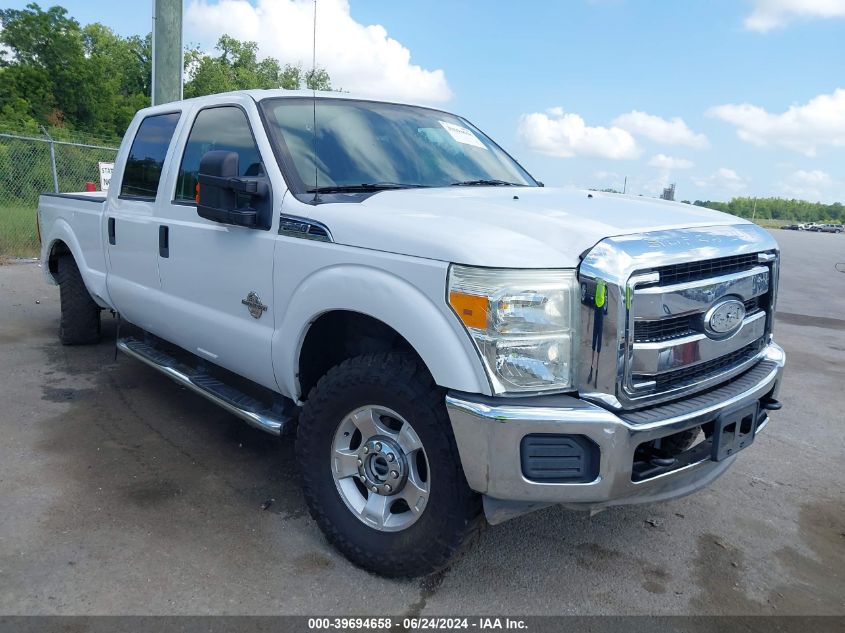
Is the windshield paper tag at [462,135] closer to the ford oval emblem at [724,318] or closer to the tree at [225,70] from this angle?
the ford oval emblem at [724,318]

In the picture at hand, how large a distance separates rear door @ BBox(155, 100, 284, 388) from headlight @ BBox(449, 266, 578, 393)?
1.24 meters

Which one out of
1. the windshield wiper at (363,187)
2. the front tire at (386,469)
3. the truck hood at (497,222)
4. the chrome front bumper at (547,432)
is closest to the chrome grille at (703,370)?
the chrome front bumper at (547,432)

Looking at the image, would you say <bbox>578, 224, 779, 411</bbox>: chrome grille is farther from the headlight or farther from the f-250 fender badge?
the f-250 fender badge

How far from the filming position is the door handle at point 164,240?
4.09 metres

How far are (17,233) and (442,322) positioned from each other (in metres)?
12.2

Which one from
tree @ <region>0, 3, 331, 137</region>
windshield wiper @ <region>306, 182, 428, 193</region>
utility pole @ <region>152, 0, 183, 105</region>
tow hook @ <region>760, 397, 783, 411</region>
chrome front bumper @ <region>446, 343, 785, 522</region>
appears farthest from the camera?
tree @ <region>0, 3, 331, 137</region>

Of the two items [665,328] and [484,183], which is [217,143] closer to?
[484,183]

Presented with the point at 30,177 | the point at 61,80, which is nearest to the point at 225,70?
the point at 61,80

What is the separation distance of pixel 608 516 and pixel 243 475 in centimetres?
198

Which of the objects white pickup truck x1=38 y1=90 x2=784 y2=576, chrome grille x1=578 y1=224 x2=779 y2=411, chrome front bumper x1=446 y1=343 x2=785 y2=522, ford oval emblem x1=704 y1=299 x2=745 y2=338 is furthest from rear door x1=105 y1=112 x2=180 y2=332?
ford oval emblem x1=704 y1=299 x2=745 y2=338

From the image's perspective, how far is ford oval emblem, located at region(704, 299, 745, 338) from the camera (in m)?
2.71

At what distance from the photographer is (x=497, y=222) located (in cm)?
262

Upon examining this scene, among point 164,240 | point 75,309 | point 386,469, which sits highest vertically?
point 164,240

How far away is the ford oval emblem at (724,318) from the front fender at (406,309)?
98 cm
